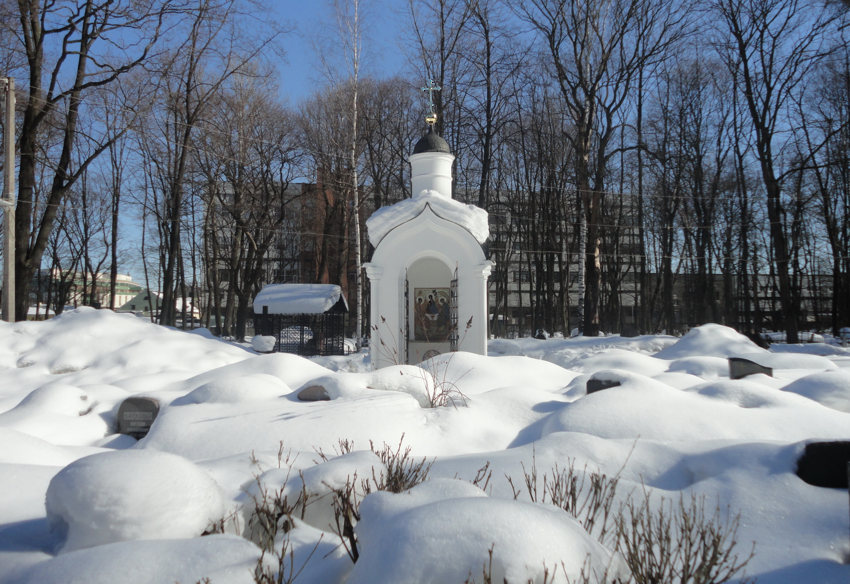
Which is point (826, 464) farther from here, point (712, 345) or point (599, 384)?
point (712, 345)

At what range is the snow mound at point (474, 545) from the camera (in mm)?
2027

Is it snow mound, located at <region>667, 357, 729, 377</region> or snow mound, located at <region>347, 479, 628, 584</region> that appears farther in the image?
snow mound, located at <region>667, 357, 729, 377</region>

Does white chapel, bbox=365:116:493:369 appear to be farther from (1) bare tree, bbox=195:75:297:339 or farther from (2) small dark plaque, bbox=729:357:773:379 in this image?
(1) bare tree, bbox=195:75:297:339

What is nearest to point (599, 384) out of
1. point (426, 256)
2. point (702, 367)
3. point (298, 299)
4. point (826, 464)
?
point (826, 464)

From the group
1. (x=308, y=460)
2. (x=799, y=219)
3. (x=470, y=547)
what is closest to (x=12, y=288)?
(x=308, y=460)

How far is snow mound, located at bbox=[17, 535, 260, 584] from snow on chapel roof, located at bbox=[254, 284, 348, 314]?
17.5m

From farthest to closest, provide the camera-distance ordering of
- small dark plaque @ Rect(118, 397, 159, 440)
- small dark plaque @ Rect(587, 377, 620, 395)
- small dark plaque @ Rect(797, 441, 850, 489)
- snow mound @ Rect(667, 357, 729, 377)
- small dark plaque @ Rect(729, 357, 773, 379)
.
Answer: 1. snow mound @ Rect(667, 357, 729, 377)
2. small dark plaque @ Rect(729, 357, 773, 379)
3. small dark plaque @ Rect(118, 397, 159, 440)
4. small dark plaque @ Rect(587, 377, 620, 395)
5. small dark plaque @ Rect(797, 441, 850, 489)

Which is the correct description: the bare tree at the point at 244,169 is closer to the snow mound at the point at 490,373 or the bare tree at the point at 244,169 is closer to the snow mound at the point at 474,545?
the snow mound at the point at 490,373

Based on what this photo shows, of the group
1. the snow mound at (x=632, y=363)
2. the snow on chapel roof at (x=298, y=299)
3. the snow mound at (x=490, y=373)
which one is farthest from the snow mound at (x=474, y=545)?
the snow on chapel roof at (x=298, y=299)

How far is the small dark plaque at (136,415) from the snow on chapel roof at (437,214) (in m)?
6.71

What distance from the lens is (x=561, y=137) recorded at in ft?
92.8

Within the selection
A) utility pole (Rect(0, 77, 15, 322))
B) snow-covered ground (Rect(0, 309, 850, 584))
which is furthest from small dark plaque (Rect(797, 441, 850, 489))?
utility pole (Rect(0, 77, 15, 322))

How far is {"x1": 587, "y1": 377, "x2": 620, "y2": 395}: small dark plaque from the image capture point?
6.61 meters

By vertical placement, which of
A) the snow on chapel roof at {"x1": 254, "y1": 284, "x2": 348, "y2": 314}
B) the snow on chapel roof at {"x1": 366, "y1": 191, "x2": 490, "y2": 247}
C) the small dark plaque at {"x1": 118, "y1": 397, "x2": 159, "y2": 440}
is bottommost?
the small dark plaque at {"x1": 118, "y1": 397, "x2": 159, "y2": 440}
